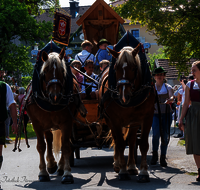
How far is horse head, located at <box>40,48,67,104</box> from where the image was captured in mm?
6020

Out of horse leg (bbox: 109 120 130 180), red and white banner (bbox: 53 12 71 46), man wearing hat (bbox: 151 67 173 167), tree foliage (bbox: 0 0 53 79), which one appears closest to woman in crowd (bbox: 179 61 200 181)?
horse leg (bbox: 109 120 130 180)

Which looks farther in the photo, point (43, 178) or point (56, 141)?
point (56, 141)

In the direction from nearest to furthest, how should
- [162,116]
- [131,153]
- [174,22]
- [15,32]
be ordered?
[131,153]
[162,116]
[174,22]
[15,32]

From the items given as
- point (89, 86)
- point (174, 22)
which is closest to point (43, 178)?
point (89, 86)

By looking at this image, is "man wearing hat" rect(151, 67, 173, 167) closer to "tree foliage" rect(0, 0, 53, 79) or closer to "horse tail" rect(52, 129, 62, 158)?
"horse tail" rect(52, 129, 62, 158)

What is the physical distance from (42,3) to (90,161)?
2224 centimetres

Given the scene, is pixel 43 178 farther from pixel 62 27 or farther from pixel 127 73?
pixel 62 27

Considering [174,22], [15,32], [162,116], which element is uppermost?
[15,32]

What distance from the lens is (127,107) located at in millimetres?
6414

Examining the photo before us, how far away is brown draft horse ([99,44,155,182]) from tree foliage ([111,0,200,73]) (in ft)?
30.2

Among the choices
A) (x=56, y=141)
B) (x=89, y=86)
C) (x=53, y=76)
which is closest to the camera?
(x=53, y=76)

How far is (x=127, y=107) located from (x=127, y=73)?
0.62m

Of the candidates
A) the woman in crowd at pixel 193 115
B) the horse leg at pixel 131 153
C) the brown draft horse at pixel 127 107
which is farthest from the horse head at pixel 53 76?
the woman in crowd at pixel 193 115

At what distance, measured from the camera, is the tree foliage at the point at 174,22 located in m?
15.2
